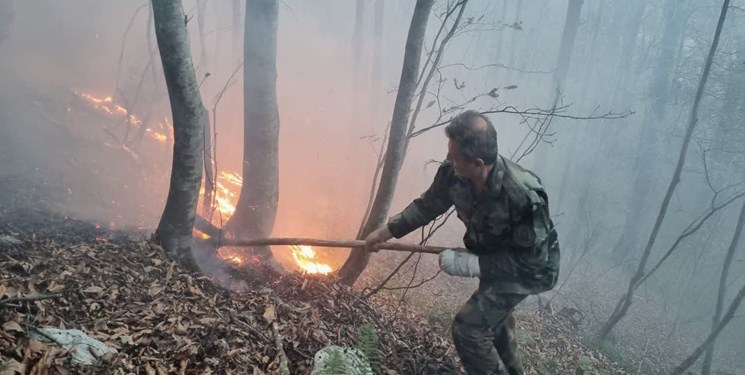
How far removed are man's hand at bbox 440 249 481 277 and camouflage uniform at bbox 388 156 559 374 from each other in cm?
6

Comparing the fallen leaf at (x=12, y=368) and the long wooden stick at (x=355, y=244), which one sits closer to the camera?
the fallen leaf at (x=12, y=368)

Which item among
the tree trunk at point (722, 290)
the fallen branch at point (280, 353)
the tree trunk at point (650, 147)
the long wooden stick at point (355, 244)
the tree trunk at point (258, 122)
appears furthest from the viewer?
the tree trunk at point (650, 147)

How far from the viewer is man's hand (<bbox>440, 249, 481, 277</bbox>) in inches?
148

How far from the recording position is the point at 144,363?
275 centimetres

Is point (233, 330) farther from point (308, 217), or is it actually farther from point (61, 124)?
point (61, 124)

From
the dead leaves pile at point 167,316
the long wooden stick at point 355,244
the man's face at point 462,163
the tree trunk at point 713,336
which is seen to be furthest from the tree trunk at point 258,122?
the tree trunk at point 713,336

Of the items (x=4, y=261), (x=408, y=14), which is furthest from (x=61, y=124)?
(x=408, y=14)

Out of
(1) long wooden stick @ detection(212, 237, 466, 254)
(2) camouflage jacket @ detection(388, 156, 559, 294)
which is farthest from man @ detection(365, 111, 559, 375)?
(1) long wooden stick @ detection(212, 237, 466, 254)

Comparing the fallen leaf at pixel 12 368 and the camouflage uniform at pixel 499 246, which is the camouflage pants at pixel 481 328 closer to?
the camouflage uniform at pixel 499 246

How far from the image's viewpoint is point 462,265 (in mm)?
3756

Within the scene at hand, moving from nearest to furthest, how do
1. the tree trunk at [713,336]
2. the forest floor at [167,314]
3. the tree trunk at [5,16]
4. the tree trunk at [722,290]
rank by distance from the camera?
1. the forest floor at [167,314]
2. the tree trunk at [713,336]
3. the tree trunk at [722,290]
4. the tree trunk at [5,16]

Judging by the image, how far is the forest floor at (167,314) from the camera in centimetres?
277

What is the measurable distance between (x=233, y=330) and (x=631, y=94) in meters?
46.2

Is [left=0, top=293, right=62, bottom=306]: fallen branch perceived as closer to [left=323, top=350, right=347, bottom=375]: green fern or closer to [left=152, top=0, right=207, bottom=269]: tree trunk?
[left=152, top=0, right=207, bottom=269]: tree trunk
